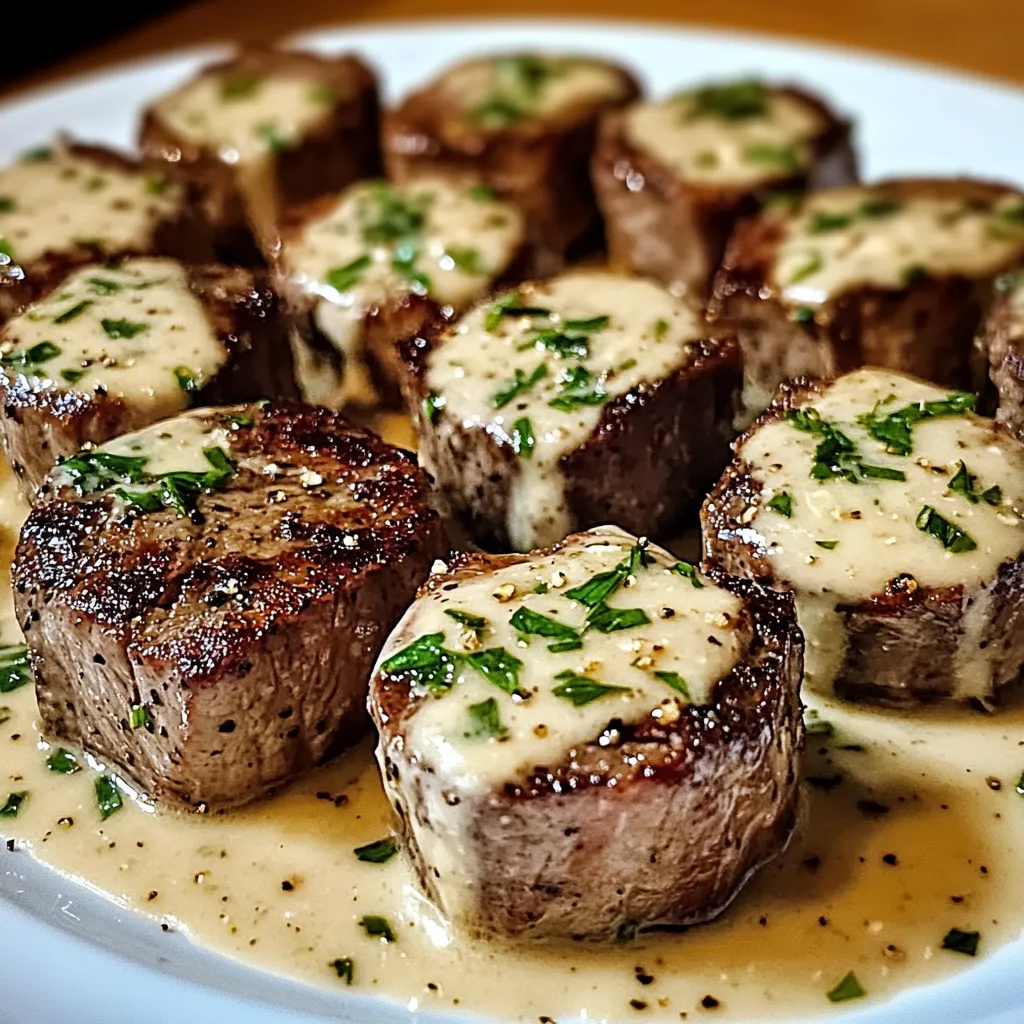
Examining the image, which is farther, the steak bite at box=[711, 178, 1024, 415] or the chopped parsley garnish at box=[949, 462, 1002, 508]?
the steak bite at box=[711, 178, 1024, 415]

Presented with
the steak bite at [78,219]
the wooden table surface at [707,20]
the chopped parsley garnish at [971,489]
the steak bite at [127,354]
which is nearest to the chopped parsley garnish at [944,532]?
the chopped parsley garnish at [971,489]

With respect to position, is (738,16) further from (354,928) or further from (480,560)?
(354,928)

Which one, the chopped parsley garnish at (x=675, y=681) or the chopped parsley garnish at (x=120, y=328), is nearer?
the chopped parsley garnish at (x=675, y=681)

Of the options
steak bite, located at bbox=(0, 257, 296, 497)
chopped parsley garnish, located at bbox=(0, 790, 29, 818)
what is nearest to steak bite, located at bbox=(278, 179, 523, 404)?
steak bite, located at bbox=(0, 257, 296, 497)

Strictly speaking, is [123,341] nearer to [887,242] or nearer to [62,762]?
[62,762]

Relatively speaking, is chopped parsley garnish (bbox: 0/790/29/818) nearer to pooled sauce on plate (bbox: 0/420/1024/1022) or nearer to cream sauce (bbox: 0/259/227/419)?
pooled sauce on plate (bbox: 0/420/1024/1022)

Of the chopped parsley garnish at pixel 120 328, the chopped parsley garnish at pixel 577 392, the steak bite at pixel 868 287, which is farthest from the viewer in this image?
the steak bite at pixel 868 287

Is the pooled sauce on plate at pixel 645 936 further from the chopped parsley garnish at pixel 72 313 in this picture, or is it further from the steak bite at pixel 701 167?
the steak bite at pixel 701 167
